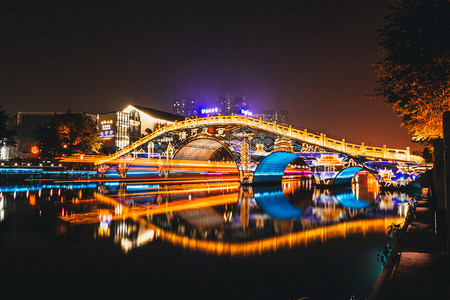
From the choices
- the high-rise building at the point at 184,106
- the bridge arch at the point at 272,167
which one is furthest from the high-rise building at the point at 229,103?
the bridge arch at the point at 272,167

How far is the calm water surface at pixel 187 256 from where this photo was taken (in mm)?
4785

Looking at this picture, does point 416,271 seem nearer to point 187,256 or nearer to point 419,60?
point 187,256

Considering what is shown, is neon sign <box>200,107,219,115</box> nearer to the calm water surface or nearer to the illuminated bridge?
the illuminated bridge

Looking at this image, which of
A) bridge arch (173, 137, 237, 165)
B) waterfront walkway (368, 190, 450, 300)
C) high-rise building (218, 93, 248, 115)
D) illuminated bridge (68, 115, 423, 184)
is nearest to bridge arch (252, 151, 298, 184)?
illuminated bridge (68, 115, 423, 184)

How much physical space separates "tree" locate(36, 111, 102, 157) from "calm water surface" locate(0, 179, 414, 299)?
3673 cm

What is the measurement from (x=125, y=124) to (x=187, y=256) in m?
56.9

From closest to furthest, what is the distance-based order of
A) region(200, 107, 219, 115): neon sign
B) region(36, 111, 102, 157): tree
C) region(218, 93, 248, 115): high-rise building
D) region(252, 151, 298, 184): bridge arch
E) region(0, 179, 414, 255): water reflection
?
region(0, 179, 414, 255): water reflection
region(252, 151, 298, 184): bridge arch
region(200, 107, 219, 115): neon sign
region(36, 111, 102, 157): tree
region(218, 93, 248, 115): high-rise building

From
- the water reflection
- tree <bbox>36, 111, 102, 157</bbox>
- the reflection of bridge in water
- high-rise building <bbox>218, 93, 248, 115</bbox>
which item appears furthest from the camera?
high-rise building <bbox>218, 93, 248, 115</bbox>

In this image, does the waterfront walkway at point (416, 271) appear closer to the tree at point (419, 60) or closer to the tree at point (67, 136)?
the tree at point (419, 60)

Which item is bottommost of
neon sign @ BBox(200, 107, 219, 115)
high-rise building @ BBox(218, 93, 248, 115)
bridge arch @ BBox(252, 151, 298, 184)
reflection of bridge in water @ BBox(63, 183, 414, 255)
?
reflection of bridge in water @ BBox(63, 183, 414, 255)

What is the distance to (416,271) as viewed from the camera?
4.48m

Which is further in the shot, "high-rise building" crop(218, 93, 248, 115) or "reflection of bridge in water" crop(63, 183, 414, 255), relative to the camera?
"high-rise building" crop(218, 93, 248, 115)

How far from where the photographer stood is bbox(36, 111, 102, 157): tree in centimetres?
4409

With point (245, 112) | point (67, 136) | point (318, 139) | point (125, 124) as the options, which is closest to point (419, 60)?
point (318, 139)
